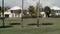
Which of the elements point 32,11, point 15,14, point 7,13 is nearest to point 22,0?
point 32,11

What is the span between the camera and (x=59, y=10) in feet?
416

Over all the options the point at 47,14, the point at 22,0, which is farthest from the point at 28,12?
the point at 22,0

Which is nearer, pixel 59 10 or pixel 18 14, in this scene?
pixel 18 14

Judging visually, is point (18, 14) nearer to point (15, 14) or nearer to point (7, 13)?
point (15, 14)

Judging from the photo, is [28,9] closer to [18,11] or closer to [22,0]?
[18,11]

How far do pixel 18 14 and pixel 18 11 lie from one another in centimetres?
160

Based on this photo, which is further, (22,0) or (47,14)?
(47,14)

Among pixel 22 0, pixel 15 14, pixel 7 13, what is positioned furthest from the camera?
pixel 7 13

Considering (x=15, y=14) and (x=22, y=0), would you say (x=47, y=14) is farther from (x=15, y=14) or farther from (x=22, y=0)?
(x=22, y=0)

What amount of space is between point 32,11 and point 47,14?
308 inches

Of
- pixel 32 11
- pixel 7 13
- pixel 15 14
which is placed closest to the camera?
pixel 32 11

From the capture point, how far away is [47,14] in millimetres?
107438

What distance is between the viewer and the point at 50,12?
4245 inches

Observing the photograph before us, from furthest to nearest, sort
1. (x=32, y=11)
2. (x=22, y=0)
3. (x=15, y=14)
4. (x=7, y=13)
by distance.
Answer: (x=7, y=13) < (x=15, y=14) < (x=32, y=11) < (x=22, y=0)
